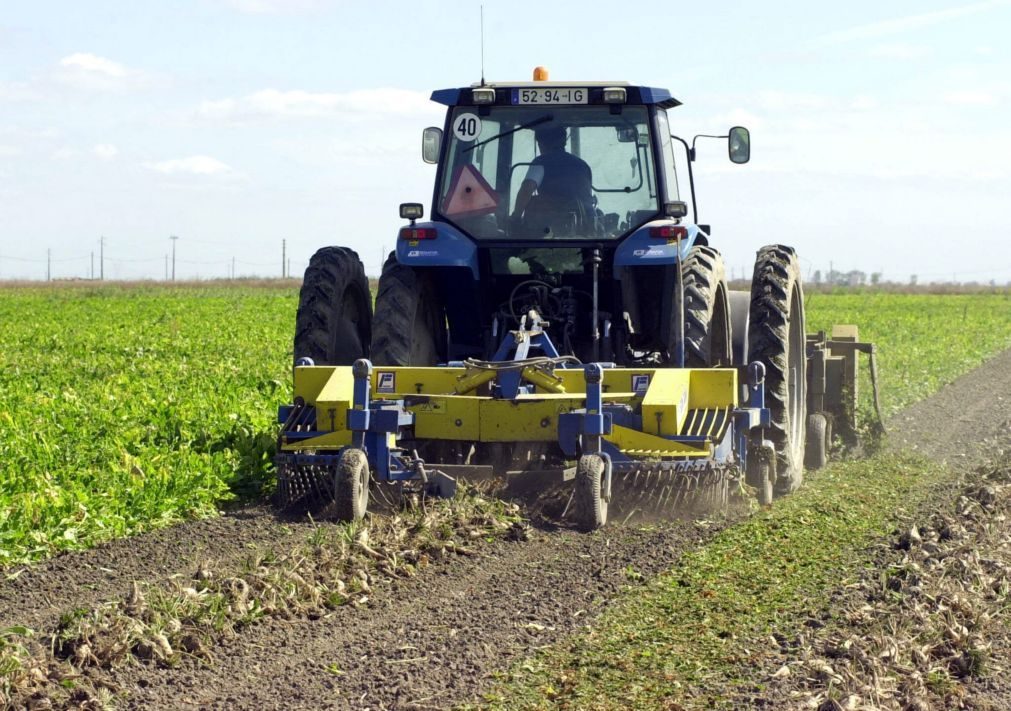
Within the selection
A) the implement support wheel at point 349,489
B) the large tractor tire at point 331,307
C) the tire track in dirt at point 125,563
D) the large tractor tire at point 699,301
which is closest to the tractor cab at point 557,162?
the large tractor tire at point 699,301

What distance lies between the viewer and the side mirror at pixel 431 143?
876 centimetres

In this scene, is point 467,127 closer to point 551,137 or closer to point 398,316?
point 551,137

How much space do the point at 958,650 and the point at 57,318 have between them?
26795 millimetres

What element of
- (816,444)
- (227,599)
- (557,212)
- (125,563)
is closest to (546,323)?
(557,212)

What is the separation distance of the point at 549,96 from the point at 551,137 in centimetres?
26

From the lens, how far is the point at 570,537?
6801 mm

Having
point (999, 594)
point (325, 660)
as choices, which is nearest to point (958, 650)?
point (999, 594)

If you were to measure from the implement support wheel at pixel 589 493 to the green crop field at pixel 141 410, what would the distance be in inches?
87.6

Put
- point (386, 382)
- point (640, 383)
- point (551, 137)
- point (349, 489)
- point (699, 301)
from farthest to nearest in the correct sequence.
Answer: point (551, 137)
point (699, 301)
point (386, 382)
point (640, 383)
point (349, 489)

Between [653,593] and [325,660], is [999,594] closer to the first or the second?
[653,593]

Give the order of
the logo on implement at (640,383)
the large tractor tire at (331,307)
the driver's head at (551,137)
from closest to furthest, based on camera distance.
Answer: the logo on implement at (640,383), the driver's head at (551,137), the large tractor tire at (331,307)

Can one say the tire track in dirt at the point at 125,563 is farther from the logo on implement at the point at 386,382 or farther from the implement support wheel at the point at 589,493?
the implement support wheel at the point at 589,493

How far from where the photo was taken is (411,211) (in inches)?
328

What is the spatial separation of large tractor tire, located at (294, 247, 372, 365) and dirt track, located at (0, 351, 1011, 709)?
1.31 meters
